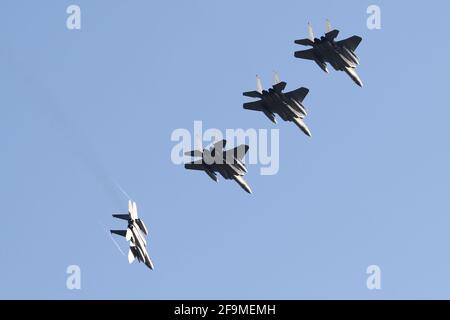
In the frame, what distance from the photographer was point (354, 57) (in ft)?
260

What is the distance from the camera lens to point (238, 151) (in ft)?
252

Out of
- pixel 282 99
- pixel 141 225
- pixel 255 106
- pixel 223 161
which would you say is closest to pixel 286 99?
pixel 282 99

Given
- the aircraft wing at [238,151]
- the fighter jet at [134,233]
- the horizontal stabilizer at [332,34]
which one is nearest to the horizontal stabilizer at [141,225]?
the fighter jet at [134,233]

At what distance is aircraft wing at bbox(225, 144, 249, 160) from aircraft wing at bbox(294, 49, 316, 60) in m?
10.2

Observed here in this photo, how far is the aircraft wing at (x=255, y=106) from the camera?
80613 mm

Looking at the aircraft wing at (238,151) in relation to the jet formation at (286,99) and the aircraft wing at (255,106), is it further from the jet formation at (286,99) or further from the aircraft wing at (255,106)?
the aircraft wing at (255,106)

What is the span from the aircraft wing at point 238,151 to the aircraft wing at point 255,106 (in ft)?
16.4

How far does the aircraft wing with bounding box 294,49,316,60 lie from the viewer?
81125 mm

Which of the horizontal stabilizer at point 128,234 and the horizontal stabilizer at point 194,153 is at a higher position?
the horizontal stabilizer at point 194,153

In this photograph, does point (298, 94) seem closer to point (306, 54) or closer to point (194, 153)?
point (306, 54)

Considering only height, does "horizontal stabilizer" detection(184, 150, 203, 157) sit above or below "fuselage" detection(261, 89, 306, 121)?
below

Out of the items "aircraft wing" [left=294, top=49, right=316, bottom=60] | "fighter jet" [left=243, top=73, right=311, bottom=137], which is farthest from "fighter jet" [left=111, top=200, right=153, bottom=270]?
"aircraft wing" [left=294, top=49, right=316, bottom=60]

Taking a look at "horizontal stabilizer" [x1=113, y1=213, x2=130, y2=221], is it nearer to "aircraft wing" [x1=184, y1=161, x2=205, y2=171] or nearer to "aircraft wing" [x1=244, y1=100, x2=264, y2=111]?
"aircraft wing" [x1=184, y1=161, x2=205, y2=171]
